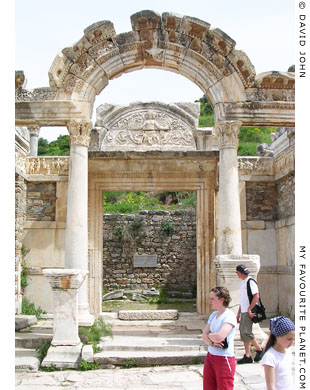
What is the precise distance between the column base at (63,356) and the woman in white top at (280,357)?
454 cm

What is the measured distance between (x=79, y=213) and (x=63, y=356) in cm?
254

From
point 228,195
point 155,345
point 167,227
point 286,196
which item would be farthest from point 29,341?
point 167,227

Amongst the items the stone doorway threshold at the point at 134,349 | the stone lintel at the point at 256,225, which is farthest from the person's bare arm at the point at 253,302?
the stone lintel at the point at 256,225

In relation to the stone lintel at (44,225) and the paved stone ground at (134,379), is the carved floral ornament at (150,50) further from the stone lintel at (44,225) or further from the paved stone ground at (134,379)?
the paved stone ground at (134,379)

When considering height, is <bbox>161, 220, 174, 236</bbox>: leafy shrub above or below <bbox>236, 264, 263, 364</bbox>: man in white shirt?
above

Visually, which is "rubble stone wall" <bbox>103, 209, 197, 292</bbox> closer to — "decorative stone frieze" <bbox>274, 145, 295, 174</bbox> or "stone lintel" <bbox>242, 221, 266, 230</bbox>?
"stone lintel" <bbox>242, 221, 266, 230</bbox>

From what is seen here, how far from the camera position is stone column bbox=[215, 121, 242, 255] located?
867 cm

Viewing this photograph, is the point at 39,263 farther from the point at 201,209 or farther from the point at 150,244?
the point at 150,244

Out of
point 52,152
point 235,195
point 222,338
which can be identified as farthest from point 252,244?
point 52,152

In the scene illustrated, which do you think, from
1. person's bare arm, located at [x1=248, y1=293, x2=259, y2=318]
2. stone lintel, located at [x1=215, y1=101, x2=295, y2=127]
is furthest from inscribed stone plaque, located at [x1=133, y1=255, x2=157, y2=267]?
person's bare arm, located at [x1=248, y1=293, x2=259, y2=318]

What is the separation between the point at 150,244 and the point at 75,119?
8.92m

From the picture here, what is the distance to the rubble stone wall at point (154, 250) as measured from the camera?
17.0 metres

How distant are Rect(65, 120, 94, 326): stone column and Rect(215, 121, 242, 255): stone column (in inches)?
99.5

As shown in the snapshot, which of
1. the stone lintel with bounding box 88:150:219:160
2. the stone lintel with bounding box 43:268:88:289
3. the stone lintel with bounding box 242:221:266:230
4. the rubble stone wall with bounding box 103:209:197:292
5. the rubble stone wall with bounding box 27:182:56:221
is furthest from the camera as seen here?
the rubble stone wall with bounding box 103:209:197:292
